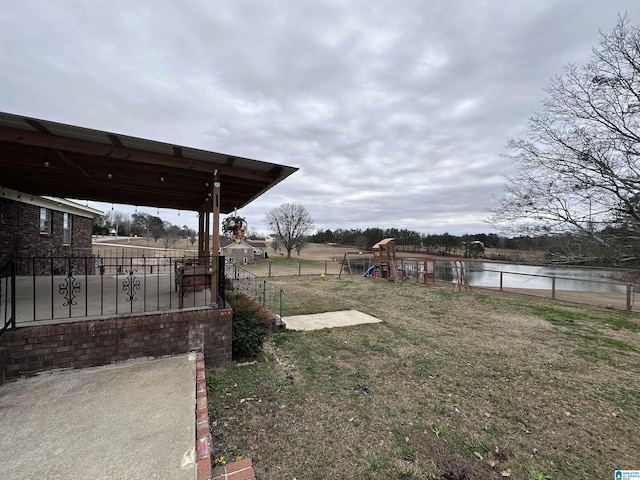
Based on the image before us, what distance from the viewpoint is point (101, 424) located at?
2238 millimetres

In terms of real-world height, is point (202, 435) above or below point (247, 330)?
below

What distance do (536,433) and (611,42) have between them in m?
7.94

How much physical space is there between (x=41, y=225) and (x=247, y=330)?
26.9 ft

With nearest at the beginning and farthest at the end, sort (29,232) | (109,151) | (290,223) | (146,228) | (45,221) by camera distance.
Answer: (109,151) → (29,232) → (45,221) → (290,223) → (146,228)

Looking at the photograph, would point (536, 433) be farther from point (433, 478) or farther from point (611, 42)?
point (611, 42)

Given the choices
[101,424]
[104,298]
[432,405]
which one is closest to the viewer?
[101,424]

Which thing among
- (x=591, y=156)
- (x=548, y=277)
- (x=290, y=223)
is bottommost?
(x=548, y=277)

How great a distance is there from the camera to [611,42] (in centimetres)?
582

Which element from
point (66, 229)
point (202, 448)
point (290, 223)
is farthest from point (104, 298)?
point (290, 223)

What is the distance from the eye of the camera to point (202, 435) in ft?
6.96

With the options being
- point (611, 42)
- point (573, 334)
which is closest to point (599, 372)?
point (573, 334)

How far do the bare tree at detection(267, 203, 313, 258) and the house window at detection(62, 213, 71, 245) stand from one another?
35.2 m

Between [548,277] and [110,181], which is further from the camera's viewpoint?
[548,277]

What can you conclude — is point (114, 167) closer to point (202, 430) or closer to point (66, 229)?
point (202, 430)
